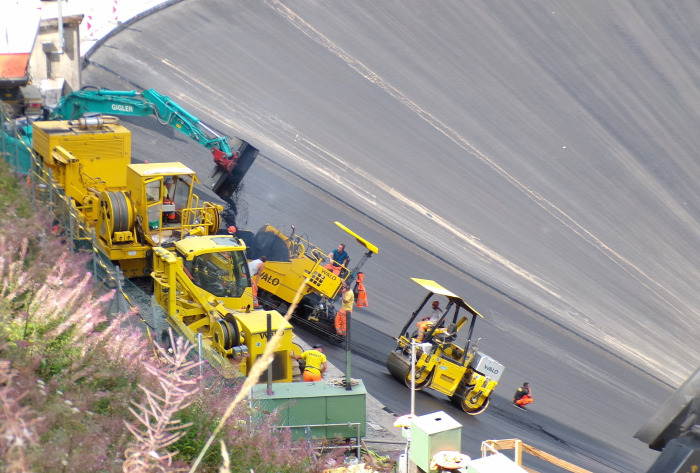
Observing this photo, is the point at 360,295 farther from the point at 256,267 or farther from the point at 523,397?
the point at 523,397

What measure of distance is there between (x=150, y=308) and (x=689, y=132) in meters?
16.9

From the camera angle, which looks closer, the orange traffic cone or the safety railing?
the safety railing

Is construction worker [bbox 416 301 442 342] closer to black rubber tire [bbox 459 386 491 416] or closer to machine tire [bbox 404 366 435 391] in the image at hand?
machine tire [bbox 404 366 435 391]

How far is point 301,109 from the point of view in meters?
22.0

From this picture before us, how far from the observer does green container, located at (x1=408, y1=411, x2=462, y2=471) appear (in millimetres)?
7344

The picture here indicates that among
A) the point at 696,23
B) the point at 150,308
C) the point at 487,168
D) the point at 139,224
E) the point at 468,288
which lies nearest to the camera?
the point at 150,308

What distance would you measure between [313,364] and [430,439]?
4214mm

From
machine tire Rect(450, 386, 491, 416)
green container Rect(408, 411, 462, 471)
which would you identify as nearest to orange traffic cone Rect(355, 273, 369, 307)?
machine tire Rect(450, 386, 491, 416)

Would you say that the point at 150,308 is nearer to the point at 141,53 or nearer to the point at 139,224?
the point at 139,224

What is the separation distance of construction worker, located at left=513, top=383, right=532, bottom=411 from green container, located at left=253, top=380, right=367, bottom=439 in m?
4.11

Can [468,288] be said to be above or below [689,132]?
below

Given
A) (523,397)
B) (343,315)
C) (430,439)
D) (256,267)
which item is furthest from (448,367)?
(430,439)

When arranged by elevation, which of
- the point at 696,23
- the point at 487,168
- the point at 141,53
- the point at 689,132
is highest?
the point at 696,23

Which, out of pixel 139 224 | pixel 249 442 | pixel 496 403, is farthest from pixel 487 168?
pixel 249 442
